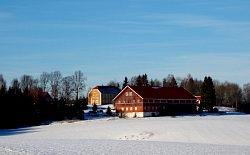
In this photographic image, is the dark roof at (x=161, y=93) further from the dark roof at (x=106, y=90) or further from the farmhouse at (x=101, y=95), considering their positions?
the dark roof at (x=106, y=90)

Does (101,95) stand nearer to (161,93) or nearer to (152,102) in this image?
(161,93)

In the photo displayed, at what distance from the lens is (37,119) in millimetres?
73250

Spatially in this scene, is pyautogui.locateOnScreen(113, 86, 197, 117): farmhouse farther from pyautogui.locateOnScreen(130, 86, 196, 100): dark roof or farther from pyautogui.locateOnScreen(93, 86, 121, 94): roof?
pyautogui.locateOnScreen(93, 86, 121, 94): roof

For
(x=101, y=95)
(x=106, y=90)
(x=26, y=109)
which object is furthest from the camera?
(x=106, y=90)

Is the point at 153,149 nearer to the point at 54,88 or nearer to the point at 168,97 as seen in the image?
the point at 168,97

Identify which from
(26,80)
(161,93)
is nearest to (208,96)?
(161,93)

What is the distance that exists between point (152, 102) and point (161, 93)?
5.64m

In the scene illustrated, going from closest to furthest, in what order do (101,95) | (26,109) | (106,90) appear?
(26,109) < (101,95) < (106,90)

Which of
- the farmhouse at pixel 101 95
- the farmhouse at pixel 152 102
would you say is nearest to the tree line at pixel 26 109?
Result: the farmhouse at pixel 152 102

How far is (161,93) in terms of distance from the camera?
9012cm

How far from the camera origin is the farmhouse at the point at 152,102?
84012 millimetres

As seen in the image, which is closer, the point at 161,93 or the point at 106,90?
the point at 161,93

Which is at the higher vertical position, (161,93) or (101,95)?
(101,95)

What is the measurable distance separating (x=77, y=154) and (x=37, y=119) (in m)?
51.0
